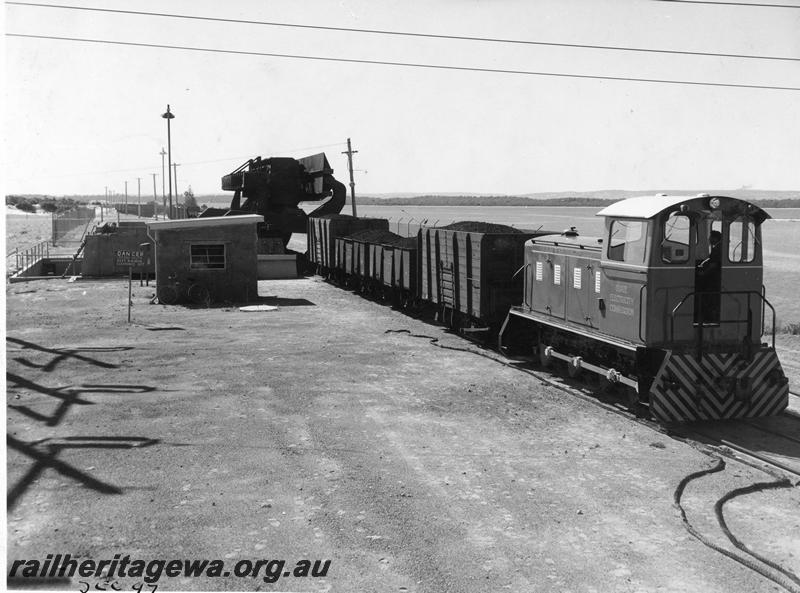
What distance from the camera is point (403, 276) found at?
77.2 feet

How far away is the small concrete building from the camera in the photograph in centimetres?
2680

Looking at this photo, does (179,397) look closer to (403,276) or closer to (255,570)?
(255,570)

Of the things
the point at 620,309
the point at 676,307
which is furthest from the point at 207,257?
the point at 676,307

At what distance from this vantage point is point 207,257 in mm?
27531

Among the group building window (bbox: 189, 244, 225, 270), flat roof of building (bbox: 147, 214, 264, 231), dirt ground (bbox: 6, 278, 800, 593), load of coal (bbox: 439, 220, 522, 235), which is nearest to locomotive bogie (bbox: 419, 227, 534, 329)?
load of coal (bbox: 439, 220, 522, 235)

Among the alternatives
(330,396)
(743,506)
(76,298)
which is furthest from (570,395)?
(76,298)

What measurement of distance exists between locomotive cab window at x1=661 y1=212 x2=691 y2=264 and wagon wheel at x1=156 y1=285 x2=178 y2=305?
743 inches

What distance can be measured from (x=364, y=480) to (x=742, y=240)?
267 inches

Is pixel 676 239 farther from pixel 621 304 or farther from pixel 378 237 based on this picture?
pixel 378 237

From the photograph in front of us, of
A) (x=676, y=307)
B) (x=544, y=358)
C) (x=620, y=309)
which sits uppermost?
(x=676, y=307)

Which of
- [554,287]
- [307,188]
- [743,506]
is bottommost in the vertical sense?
[743,506]

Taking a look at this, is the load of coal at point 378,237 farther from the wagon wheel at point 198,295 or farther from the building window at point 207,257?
the wagon wheel at point 198,295

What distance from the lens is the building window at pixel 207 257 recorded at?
27.3 meters

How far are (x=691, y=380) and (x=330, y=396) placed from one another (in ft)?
18.9
